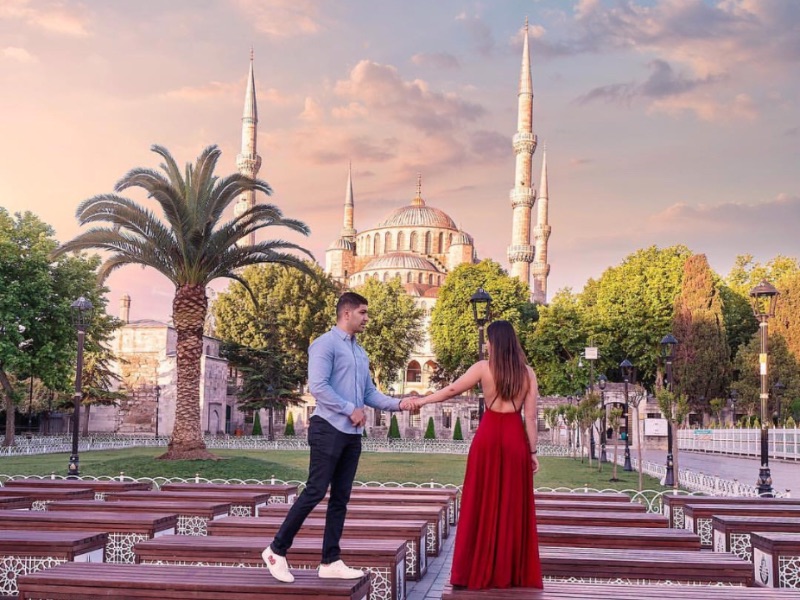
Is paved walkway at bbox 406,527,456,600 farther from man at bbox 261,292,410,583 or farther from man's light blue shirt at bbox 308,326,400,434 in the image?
man's light blue shirt at bbox 308,326,400,434

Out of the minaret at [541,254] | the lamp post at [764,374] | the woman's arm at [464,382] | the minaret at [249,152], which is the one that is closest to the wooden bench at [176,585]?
the woman's arm at [464,382]

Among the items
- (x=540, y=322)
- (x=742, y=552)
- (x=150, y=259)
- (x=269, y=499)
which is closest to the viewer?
(x=742, y=552)

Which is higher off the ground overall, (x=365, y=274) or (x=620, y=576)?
(x=365, y=274)

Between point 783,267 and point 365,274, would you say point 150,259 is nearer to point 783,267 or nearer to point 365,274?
point 783,267

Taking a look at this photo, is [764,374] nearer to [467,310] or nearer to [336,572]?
[336,572]

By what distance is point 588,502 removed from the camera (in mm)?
10398

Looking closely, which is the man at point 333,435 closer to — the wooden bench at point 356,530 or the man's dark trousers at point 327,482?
the man's dark trousers at point 327,482

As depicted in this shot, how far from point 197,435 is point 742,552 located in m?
16.7

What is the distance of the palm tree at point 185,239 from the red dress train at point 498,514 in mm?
17375

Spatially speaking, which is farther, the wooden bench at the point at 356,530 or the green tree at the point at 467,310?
the green tree at the point at 467,310

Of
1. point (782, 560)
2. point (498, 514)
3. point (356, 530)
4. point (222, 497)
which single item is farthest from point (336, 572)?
point (222, 497)

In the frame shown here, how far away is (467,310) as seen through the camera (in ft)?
184

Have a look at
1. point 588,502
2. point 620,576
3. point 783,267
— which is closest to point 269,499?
point 588,502

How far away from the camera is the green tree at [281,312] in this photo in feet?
188
